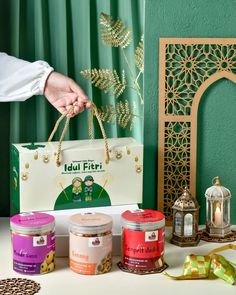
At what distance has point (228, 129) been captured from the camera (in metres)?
1.85

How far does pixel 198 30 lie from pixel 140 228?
2.12 ft

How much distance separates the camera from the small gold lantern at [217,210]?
176cm

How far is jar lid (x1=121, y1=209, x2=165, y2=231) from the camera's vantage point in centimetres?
150

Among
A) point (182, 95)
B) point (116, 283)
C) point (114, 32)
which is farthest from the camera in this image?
point (114, 32)

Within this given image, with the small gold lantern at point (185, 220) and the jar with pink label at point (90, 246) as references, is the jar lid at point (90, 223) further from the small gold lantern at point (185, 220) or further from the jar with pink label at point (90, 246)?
the small gold lantern at point (185, 220)

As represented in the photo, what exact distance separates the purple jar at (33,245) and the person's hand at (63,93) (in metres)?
0.52

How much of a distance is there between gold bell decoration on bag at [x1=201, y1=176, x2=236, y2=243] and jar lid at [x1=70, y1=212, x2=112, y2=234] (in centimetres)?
35

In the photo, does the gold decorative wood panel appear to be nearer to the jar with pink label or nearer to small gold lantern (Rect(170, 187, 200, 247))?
small gold lantern (Rect(170, 187, 200, 247))

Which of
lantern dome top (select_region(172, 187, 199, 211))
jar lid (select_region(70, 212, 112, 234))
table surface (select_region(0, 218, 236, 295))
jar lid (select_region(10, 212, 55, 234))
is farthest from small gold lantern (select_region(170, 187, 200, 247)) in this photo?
jar lid (select_region(10, 212, 55, 234))

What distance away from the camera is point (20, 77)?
1.92 m

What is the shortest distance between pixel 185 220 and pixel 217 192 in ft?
0.44

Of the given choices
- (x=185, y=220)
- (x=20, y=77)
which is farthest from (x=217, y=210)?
(x=20, y=77)

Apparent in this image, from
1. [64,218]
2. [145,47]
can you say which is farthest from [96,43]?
[64,218]

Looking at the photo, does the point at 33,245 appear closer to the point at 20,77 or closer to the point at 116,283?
the point at 116,283
